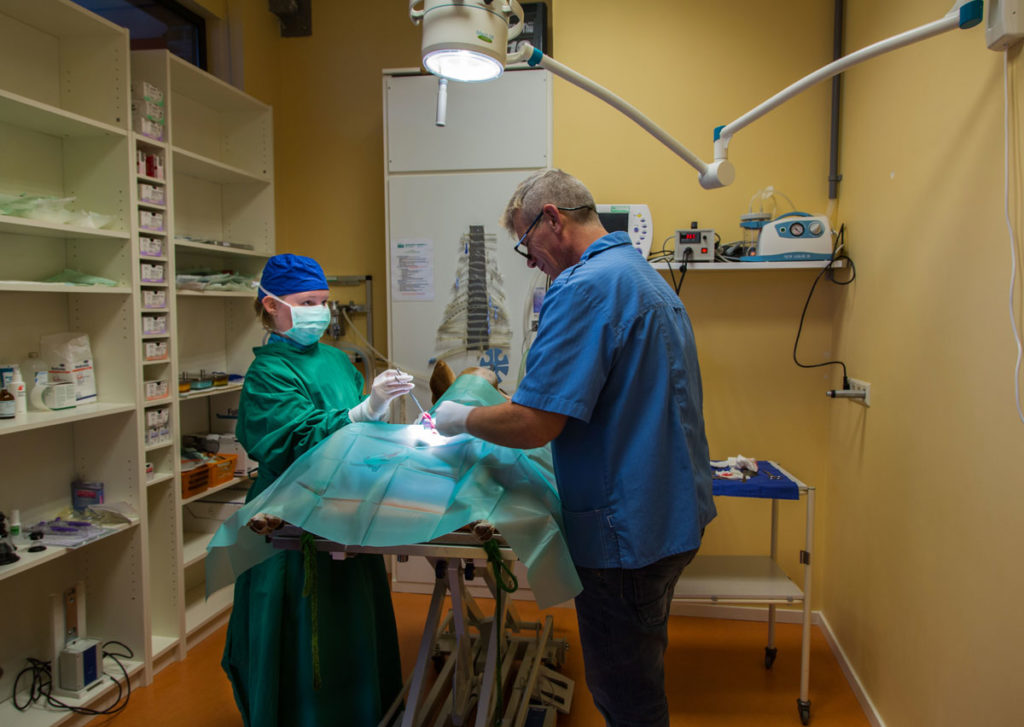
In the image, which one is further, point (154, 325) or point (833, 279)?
point (833, 279)

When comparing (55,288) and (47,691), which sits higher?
(55,288)

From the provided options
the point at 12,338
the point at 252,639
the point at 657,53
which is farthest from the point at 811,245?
the point at 12,338

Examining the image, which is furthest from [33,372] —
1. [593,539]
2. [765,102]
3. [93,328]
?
[765,102]

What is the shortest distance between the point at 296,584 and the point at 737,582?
59.3 inches

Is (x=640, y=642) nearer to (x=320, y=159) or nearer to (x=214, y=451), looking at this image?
(x=214, y=451)

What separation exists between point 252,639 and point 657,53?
269cm

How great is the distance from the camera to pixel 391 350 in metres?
3.06

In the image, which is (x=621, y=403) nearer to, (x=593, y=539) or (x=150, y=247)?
(x=593, y=539)

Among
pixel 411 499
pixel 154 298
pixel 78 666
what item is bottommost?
pixel 78 666

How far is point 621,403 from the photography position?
135 centimetres

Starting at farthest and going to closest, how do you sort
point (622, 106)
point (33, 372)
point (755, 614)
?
point (755, 614), point (33, 372), point (622, 106)

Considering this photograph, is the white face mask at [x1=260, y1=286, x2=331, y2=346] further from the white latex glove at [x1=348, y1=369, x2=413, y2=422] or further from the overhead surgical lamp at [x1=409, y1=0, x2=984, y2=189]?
the overhead surgical lamp at [x1=409, y1=0, x2=984, y2=189]

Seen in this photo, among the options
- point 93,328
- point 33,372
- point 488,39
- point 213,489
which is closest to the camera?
point 488,39

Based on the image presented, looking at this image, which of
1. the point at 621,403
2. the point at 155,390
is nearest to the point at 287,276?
the point at 155,390
